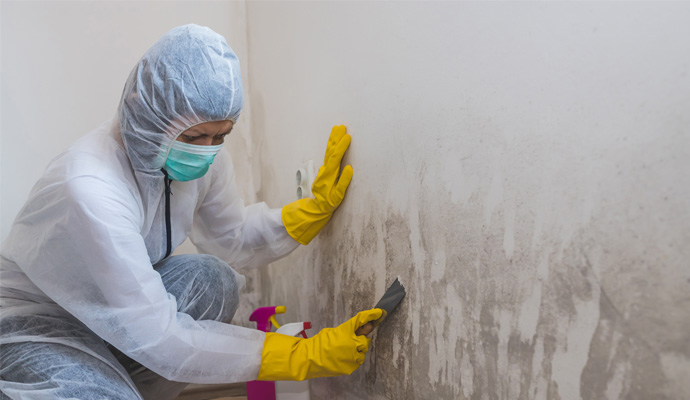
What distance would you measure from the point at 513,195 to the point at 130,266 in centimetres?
80

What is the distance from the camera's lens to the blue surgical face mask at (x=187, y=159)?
48.3 inches

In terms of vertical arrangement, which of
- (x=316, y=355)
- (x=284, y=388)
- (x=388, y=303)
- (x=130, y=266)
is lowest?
(x=284, y=388)

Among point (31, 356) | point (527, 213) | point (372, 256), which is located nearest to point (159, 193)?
point (31, 356)

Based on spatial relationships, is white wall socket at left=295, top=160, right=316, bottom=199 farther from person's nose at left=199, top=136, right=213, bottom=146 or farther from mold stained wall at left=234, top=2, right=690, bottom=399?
person's nose at left=199, top=136, right=213, bottom=146

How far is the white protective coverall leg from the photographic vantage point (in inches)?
45.1

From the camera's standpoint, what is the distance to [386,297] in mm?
1313

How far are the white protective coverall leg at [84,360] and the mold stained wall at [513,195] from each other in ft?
1.30

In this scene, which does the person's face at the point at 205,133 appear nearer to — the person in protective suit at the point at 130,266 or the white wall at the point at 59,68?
the person in protective suit at the point at 130,266

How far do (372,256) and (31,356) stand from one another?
0.83 meters

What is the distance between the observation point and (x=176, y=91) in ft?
3.83

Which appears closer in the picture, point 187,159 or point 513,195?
point 513,195

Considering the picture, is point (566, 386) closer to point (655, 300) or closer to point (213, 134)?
point (655, 300)

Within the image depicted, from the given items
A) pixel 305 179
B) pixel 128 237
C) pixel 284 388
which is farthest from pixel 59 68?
pixel 284 388

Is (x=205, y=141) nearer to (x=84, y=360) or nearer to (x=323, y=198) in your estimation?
(x=323, y=198)
